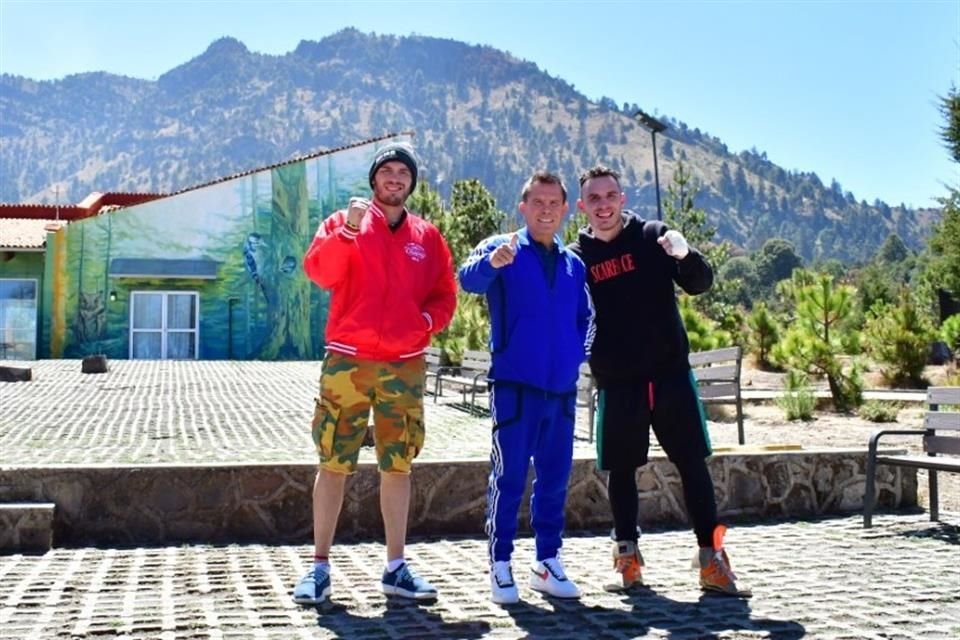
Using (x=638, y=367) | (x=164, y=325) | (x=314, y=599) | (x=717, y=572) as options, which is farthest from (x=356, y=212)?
(x=164, y=325)

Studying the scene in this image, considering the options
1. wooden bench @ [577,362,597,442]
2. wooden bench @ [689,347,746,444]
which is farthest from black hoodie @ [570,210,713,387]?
wooden bench @ [689,347,746,444]

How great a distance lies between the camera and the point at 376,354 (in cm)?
385

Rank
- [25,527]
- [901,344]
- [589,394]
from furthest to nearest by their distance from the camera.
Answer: [901,344]
[589,394]
[25,527]

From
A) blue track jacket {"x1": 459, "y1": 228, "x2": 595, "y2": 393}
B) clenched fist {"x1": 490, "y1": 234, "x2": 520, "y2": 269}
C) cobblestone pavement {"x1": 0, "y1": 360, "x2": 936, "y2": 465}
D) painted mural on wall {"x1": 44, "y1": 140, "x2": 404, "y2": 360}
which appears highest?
painted mural on wall {"x1": 44, "y1": 140, "x2": 404, "y2": 360}

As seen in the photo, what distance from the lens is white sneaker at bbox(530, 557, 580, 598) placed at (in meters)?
3.87

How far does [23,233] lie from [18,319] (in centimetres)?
325

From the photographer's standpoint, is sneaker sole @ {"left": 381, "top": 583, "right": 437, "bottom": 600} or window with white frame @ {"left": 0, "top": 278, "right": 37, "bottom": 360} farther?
window with white frame @ {"left": 0, "top": 278, "right": 37, "bottom": 360}

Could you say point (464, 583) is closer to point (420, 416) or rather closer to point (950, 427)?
point (420, 416)

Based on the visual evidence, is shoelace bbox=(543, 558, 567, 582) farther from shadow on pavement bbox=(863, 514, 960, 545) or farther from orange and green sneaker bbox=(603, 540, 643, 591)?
shadow on pavement bbox=(863, 514, 960, 545)

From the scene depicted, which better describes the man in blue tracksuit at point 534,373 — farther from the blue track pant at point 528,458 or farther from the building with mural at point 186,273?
the building with mural at point 186,273

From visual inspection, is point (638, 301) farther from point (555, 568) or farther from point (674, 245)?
point (555, 568)

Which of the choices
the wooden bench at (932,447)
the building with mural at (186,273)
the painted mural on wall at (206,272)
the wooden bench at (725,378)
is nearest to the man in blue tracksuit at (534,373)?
the wooden bench at (932,447)

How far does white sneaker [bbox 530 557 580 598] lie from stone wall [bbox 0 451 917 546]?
5.20ft

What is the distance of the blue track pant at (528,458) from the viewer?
154 inches
